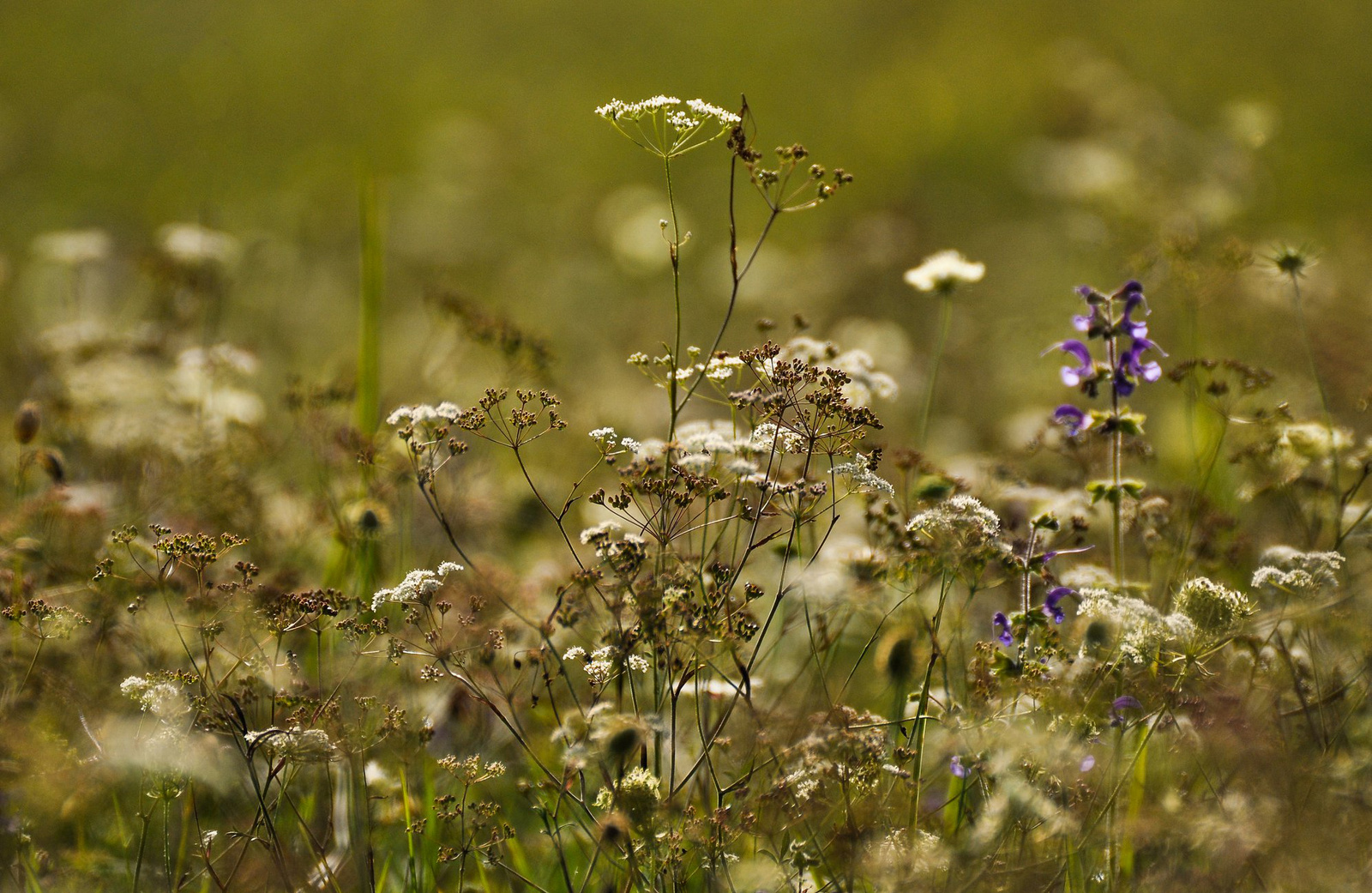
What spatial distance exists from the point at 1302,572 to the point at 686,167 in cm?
931

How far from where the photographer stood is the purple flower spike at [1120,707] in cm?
223

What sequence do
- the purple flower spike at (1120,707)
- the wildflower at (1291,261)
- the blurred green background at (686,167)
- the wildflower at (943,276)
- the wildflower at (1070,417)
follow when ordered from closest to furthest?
the purple flower spike at (1120,707)
the wildflower at (1070,417)
the wildflower at (1291,261)
the wildflower at (943,276)
the blurred green background at (686,167)

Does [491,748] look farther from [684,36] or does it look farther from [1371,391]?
[684,36]

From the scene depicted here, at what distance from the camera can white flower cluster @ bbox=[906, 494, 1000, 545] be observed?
2.24m

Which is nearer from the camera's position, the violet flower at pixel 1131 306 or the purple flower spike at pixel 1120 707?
the purple flower spike at pixel 1120 707

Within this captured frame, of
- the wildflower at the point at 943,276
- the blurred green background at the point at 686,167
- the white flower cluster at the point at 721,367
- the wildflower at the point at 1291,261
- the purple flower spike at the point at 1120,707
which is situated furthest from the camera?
the blurred green background at the point at 686,167

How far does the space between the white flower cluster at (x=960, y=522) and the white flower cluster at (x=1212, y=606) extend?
1.47 feet

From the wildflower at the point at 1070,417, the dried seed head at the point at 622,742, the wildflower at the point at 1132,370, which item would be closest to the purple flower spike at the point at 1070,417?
the wildflower at the point at 1070,417

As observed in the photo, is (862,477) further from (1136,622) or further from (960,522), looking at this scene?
(1136,622)

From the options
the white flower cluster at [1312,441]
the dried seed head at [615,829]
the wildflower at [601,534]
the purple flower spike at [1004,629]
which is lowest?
the dried seed head at [615,829]

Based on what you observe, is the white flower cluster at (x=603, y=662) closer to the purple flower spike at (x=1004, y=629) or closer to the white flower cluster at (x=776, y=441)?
the white flower cluster at (x=776, y=441)

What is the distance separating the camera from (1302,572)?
7.80 ft

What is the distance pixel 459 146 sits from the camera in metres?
9.49

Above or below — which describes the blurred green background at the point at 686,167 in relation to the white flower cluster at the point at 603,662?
above
